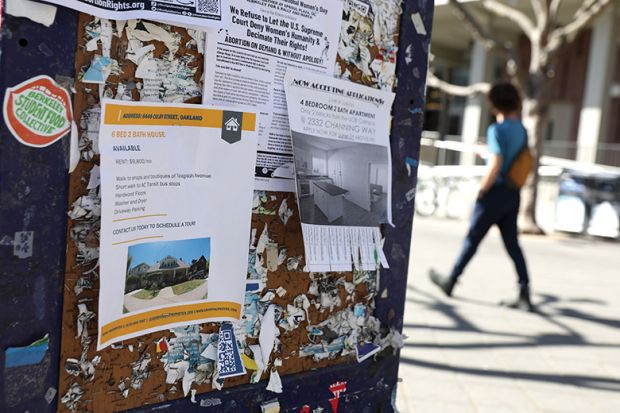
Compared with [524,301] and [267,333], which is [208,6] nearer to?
[267,333]

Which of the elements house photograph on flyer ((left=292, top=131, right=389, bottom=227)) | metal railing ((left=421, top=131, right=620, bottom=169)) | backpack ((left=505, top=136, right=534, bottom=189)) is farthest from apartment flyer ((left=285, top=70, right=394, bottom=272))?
metal railing ((left=421, top=131, right=620, bottom=169))

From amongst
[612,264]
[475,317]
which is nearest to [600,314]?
[475,317]

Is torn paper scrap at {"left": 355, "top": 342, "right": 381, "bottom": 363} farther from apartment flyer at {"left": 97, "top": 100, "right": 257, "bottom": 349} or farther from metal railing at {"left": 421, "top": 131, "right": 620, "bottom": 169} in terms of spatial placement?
metal railing at {"left": 421, "top": 131, "right": 620, "bottom": 169}

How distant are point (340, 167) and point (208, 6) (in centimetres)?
52

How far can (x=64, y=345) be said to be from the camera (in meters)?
1.16

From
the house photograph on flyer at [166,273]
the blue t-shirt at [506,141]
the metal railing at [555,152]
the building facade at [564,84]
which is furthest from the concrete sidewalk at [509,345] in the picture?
the building facade at [564,84]

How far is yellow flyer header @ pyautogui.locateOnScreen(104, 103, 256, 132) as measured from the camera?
3.72 feet

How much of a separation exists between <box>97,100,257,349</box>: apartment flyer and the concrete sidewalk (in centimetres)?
209

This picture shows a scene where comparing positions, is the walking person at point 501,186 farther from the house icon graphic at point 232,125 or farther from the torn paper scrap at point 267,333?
the house icon graphic at point 232,125

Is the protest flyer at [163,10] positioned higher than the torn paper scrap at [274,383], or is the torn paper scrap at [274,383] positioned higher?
the protest flyer at [163,10]

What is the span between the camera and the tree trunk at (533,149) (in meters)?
10.7

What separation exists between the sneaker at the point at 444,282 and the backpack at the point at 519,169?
1.00m

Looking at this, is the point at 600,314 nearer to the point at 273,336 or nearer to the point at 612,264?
the point at 612,264

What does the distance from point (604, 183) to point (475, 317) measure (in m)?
7.01
